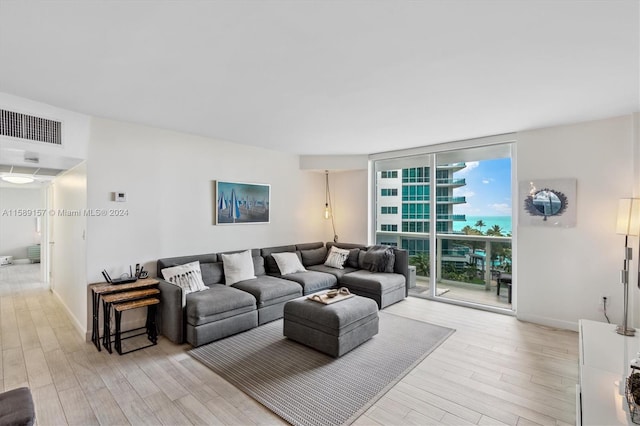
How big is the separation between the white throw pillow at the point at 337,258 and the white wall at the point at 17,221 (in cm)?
821

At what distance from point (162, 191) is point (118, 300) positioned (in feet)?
4.72

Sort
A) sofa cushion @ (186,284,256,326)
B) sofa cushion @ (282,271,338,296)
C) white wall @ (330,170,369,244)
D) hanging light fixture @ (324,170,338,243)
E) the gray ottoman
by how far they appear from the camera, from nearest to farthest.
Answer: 1. the gray ottoman
2. sofa cushion @ (186,284,256,326)
3. sofa cushion @ (282,271,338,296)
4. white wall @ (330,170,369,244)
5. hanging light fixture @ (324,170,338,243)

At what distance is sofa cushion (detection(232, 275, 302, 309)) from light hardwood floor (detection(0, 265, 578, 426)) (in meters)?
0.97

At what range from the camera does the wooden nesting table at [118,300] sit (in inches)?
119

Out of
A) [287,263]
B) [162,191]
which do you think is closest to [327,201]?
[287,263]

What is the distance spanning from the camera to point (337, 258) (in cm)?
530

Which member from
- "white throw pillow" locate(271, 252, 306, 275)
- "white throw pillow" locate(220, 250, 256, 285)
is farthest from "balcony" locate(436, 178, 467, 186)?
"white throw pillow" locate(220, 250, 256, 285)

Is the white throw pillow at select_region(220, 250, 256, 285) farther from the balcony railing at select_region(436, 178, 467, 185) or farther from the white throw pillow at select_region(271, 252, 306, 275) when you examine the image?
the balcony railing at select_region(436, 178, 467, 185)

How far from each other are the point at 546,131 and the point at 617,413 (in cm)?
335

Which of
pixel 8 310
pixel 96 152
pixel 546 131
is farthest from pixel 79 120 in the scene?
pixel 546 131

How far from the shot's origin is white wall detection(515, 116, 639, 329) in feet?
11.0

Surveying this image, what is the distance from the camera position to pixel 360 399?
2.29 metres

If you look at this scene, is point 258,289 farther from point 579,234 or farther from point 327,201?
point 579,234

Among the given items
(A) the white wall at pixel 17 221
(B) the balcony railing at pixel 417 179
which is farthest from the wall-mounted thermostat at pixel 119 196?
(A) the white wall at pixel 17 221
